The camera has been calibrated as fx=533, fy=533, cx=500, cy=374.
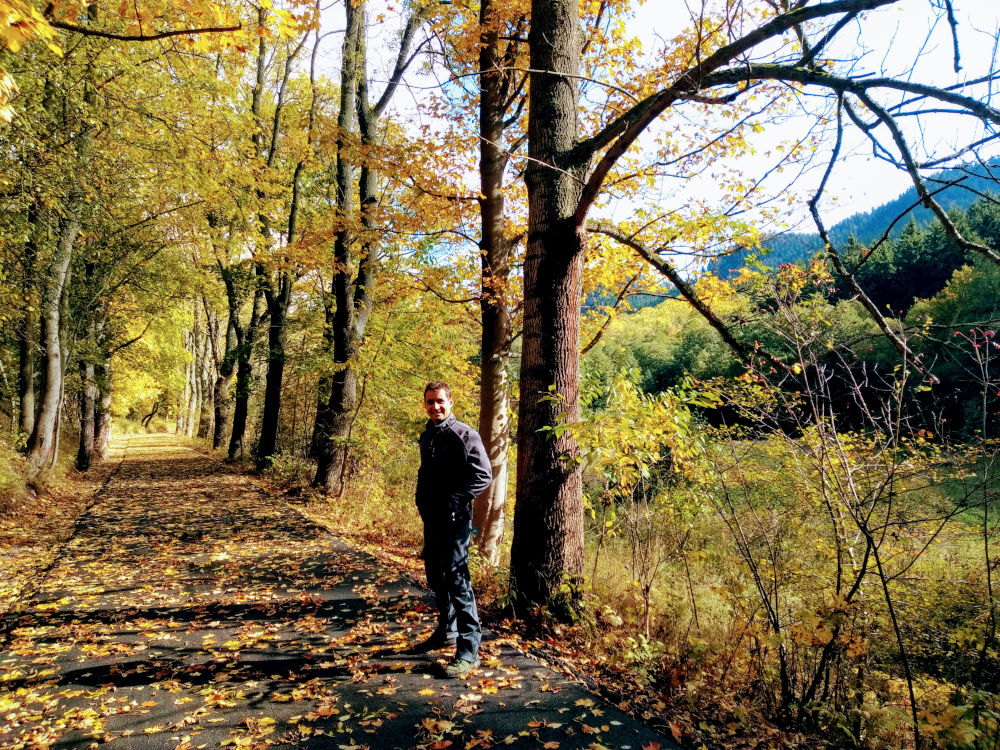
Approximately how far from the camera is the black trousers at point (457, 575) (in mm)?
3816

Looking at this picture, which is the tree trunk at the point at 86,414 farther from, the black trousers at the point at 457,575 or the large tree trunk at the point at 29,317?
the black trousers at the point at 457,575

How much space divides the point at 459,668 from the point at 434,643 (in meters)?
0.41

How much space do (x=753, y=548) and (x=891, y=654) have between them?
2.00m

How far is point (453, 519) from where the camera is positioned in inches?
150

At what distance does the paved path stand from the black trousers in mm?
241

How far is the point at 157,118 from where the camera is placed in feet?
36.0

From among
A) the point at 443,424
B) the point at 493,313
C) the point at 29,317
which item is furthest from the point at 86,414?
the point at 443,424

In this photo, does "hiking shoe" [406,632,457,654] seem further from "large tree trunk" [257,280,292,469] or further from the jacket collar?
"large tree trunk" [257,280,292,469]

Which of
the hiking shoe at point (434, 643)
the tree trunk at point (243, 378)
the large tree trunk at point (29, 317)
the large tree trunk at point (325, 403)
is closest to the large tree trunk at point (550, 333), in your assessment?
the hiking shoe at point (434, 643)

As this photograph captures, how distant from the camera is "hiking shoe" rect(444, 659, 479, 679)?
12.1 feet

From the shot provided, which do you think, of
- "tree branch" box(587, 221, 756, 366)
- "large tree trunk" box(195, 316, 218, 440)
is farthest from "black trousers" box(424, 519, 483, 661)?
"large tree trunk" box(195, 316, 218, 440)

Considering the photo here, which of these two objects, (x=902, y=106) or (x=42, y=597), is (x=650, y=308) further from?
(x=42, y=597)

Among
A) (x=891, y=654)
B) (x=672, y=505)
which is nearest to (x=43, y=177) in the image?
(x=672, y=505)

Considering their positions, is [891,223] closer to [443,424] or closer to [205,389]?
[443,424]
